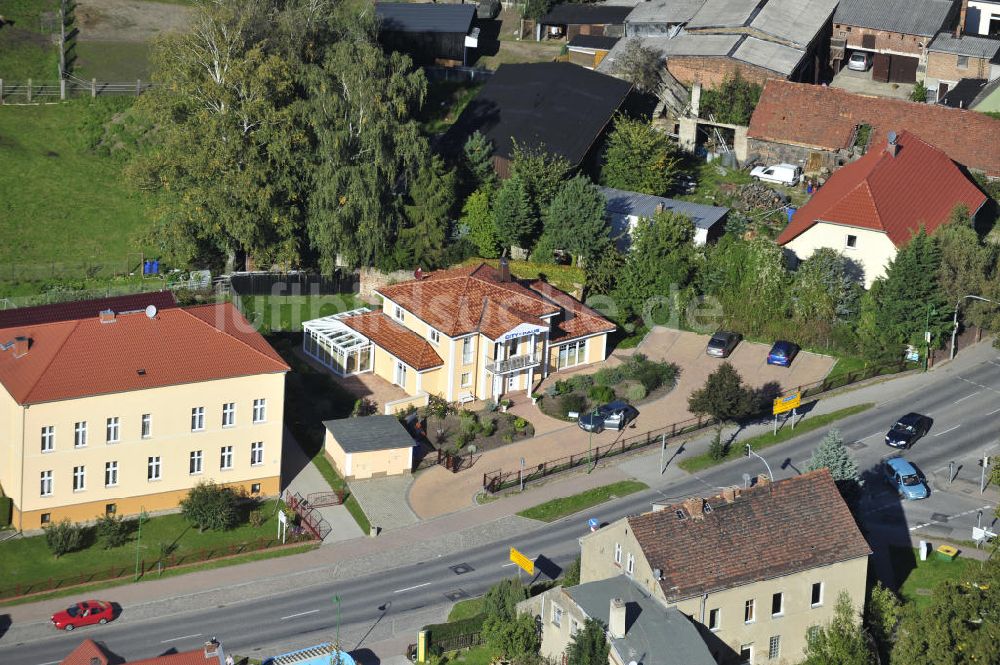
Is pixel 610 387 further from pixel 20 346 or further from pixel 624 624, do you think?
pixel 20 346

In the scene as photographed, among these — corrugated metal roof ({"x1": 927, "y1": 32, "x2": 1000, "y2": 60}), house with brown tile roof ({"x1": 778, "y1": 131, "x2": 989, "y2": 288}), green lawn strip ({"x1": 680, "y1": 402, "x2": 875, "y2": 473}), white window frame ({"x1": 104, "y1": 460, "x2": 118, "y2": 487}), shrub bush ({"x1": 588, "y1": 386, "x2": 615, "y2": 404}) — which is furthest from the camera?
corrugated metal roof ({"x1": 927, "y1": 32, "x2": 1000, "y2": 60})

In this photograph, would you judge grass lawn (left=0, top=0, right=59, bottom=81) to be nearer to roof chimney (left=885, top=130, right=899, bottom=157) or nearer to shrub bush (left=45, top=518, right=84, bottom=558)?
shrub bush (left=45, top=518, right=84, bottom=558)

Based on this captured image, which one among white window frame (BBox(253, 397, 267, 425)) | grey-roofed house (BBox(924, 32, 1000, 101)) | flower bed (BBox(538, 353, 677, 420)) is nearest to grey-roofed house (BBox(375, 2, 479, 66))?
grey-roofed house (BBox(924, 32, 1000, 101))

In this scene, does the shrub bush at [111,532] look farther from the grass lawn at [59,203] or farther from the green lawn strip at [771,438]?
the green lawn strip at [771,438]

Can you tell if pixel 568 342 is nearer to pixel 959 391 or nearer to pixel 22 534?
pixel 959 391

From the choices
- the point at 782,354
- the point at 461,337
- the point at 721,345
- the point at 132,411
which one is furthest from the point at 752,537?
the point at 132,411

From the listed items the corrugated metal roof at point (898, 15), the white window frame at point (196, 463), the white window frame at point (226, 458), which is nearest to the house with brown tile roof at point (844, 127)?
the corrugated metal roof at point (898, 15)
